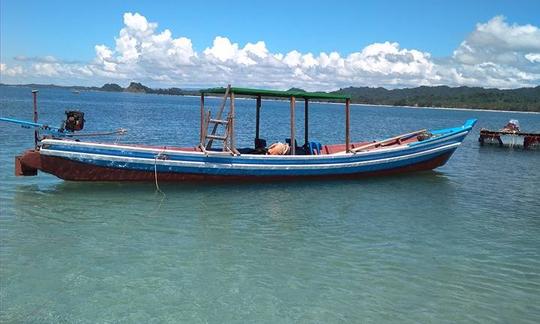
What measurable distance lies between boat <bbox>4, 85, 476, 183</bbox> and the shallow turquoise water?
571mm

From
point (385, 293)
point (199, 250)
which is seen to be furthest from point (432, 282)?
point (199, 250)

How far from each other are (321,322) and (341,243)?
168 inches

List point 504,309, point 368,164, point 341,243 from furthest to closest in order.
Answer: point 368,164, point 341,243, point 504,309

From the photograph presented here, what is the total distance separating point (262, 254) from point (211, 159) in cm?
718

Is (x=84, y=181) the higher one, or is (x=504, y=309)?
(x=84, y=181)

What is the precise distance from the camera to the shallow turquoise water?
333 inches

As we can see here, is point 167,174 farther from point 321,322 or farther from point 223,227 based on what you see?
point 321,322

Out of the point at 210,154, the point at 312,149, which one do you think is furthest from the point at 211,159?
the point at 312,149

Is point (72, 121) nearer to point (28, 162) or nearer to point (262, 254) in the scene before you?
point (28, 162)

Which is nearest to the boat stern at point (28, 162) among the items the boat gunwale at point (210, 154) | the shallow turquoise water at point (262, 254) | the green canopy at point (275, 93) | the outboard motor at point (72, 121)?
the boat gunwale at point (210, 154)

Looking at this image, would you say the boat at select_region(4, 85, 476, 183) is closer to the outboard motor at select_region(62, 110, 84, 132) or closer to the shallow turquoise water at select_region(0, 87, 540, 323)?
the outboard motor at select_region(62, 110, 84, 132)

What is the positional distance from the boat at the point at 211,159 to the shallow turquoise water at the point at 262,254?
0.57 metres

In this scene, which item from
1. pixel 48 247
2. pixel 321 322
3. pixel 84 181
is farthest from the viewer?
pixel 84 181

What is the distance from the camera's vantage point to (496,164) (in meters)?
30.6
